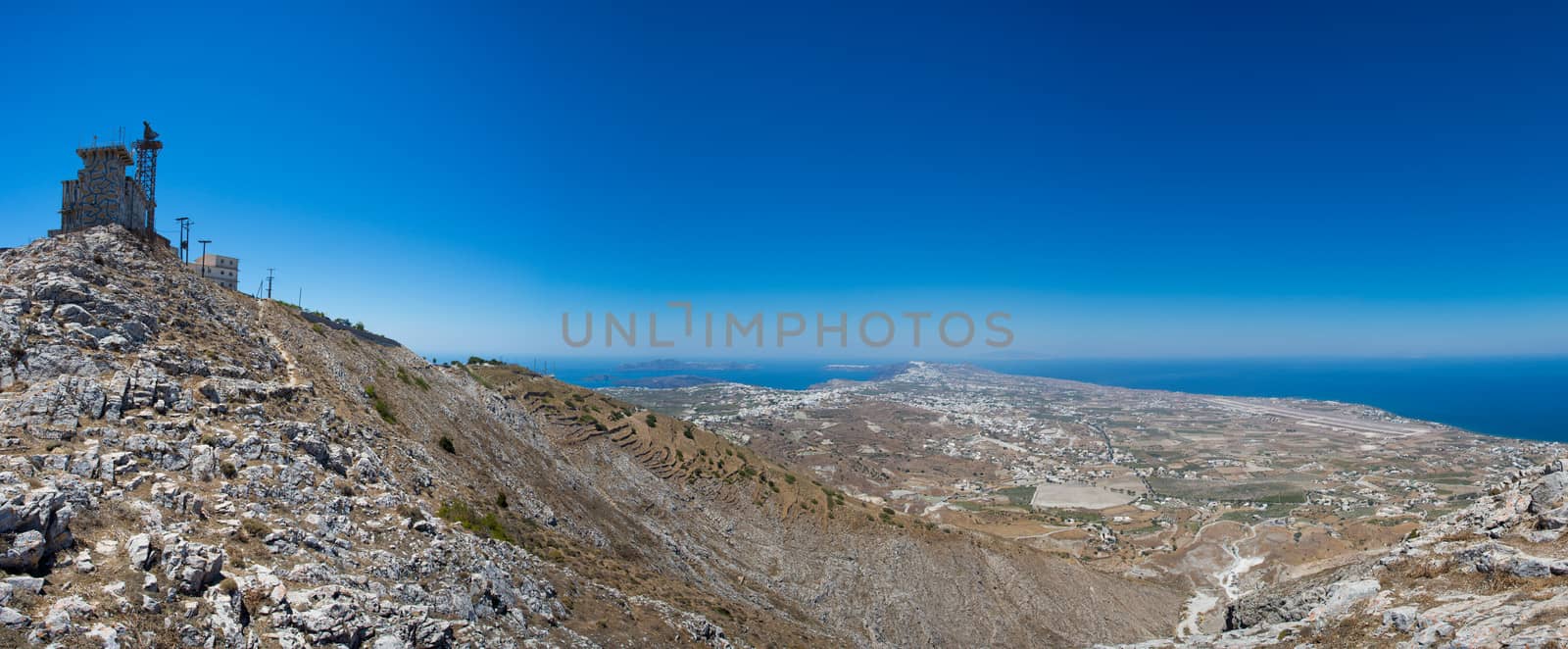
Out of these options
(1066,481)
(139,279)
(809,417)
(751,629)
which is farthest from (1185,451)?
(139,279)

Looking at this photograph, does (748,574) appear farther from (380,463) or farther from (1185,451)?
(1185,451)

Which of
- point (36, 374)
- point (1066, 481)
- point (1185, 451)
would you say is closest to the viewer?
point (36, 374)

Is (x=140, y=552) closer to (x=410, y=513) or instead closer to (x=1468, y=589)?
(x=410, y=513)

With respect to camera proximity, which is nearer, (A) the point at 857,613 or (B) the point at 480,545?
(B) the point at 480,545

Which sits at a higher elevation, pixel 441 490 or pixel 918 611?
pixel 441 490

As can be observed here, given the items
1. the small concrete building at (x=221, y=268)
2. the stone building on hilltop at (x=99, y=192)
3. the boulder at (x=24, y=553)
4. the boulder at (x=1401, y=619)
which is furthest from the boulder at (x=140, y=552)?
the small concrete building at (x=221, y=268)

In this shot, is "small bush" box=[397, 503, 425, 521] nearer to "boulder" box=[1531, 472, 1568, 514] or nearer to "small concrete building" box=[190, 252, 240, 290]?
"small concrete building" box=[190, 252, 240, 290]

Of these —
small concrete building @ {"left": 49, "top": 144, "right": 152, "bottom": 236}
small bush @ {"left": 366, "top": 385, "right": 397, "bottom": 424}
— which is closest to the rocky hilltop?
small bush @ {"left": 366, "top": 385, "right": 397, "bottom": 424}
